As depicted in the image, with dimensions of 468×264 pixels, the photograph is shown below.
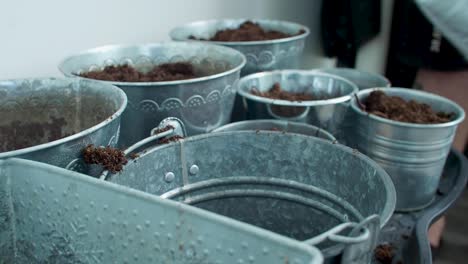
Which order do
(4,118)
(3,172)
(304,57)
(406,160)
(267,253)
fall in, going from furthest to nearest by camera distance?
(304,57)
(406,160)
(4,118)
(3,172)
(267,253)

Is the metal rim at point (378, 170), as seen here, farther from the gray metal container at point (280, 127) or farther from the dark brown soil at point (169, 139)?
the gray metal container at point (280, 127)

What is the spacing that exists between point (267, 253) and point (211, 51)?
0.53 m

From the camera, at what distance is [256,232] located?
0.32 m

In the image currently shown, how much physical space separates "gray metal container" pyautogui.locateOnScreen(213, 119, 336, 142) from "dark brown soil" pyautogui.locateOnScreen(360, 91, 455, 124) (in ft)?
0.47

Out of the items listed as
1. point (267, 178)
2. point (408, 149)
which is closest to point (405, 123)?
point (408, 149)

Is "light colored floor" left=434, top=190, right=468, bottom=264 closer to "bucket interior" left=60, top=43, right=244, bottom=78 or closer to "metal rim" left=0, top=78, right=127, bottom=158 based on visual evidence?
"bucket interior" left=60, top=43, right=244, bottom=78

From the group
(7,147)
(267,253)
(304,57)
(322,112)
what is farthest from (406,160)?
(304,57)

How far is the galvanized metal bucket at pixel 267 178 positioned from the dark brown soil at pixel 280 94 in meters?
0.24

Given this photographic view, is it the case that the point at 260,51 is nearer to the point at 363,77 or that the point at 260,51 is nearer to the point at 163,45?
the point at 163,45

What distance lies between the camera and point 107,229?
1.29ft

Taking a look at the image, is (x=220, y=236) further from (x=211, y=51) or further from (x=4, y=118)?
(x=211, y=51)

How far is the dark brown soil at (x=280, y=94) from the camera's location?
0.85m

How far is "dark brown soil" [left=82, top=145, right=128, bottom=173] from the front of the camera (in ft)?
1.56

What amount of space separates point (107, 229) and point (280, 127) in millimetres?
421
